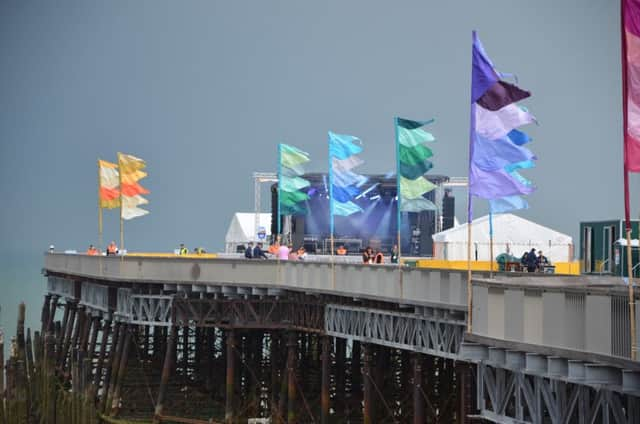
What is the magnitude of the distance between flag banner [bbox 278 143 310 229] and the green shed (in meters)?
12.3

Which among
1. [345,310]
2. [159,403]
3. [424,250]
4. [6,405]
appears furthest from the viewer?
[424,250]

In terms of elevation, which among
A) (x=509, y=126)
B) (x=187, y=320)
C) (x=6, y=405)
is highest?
(x=509, y=126)

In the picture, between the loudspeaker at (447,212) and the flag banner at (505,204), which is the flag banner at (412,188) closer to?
the flag banner at (505,204)

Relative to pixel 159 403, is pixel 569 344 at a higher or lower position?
higher

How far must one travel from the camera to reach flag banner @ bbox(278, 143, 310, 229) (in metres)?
57.7

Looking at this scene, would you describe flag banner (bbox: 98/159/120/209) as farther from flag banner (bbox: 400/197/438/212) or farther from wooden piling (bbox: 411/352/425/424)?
wooden piling (bbox: 411/352/425/424)

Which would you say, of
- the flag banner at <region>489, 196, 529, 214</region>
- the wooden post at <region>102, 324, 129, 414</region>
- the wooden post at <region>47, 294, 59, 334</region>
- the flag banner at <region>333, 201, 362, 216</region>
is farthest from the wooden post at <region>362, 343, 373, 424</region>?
the wooden post at <region>47, 294, 59, 334</region>

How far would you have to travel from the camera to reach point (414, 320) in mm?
40312

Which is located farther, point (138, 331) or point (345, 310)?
point (138, 331)

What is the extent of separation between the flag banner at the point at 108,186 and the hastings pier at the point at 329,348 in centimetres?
377

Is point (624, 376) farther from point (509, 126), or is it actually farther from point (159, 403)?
point (159, 403)

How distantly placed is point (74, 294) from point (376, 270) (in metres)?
36.3

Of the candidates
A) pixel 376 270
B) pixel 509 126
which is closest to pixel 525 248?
pixel 376 270

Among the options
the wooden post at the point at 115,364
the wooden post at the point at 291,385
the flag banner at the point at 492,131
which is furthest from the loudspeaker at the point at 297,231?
the flag banner at the point at 492,131
